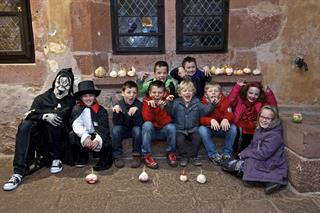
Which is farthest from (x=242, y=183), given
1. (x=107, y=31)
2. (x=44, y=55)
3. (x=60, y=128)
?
(x=44, y=55)

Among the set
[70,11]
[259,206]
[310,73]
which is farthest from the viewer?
[310,73]

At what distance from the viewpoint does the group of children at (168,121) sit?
3820 mm

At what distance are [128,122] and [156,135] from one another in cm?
36

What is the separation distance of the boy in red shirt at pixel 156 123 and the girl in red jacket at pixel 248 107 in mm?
779

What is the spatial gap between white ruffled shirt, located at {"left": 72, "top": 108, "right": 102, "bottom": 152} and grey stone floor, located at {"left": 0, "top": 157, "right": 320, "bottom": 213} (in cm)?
37

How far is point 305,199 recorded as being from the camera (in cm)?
313

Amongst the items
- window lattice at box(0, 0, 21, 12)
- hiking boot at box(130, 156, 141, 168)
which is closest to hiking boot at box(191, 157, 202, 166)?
hiking boot at box(130, 156, 141, 168)

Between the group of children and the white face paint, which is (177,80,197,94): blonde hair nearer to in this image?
the group of children

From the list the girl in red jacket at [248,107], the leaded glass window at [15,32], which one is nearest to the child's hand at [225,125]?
the girl in red jacket at [248,107]

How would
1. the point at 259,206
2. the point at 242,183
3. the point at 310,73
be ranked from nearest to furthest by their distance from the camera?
the point at 259,206, the point at 242,183, the point at 310,73

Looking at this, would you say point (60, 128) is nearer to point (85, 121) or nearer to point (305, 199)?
point (85, 121)

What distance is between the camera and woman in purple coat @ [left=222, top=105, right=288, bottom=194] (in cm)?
331

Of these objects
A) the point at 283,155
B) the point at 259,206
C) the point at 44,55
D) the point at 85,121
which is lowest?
the point at 259,206

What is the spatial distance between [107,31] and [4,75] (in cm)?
140
